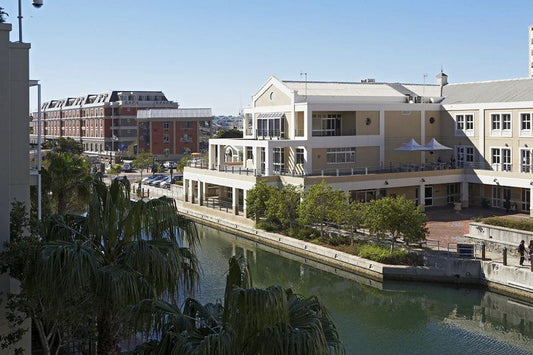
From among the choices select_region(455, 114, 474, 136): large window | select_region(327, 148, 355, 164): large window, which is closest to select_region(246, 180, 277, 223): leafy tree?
select_region(327, 148, 355, 164): large window

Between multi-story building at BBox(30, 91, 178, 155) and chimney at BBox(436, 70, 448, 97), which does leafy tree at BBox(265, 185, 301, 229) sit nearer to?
chimney at BBox(436, 70, 448, 97)

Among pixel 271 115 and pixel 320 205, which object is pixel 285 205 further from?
pixel 271 115

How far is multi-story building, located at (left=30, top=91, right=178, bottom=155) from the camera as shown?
96.3 metres

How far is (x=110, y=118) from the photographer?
96.5 metres

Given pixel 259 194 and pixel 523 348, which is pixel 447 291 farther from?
pixel 259 194

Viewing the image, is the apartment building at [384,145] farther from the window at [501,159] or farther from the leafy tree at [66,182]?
the leafy tree at [66,182]

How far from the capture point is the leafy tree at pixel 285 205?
35.8 meters

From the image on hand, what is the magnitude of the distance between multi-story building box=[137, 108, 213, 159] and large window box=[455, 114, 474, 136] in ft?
163

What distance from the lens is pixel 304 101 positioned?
44.8 metres

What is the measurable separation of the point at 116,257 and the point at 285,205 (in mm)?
24397

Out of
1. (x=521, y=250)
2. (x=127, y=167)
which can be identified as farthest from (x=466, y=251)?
(x=127, y=167)

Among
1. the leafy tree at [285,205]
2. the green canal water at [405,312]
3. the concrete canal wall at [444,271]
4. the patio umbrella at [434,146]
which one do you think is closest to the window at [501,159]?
the patio umbrella at [434,146]

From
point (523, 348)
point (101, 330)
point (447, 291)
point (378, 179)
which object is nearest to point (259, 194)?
point (378, 179)

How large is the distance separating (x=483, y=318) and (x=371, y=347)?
5.32 meters
